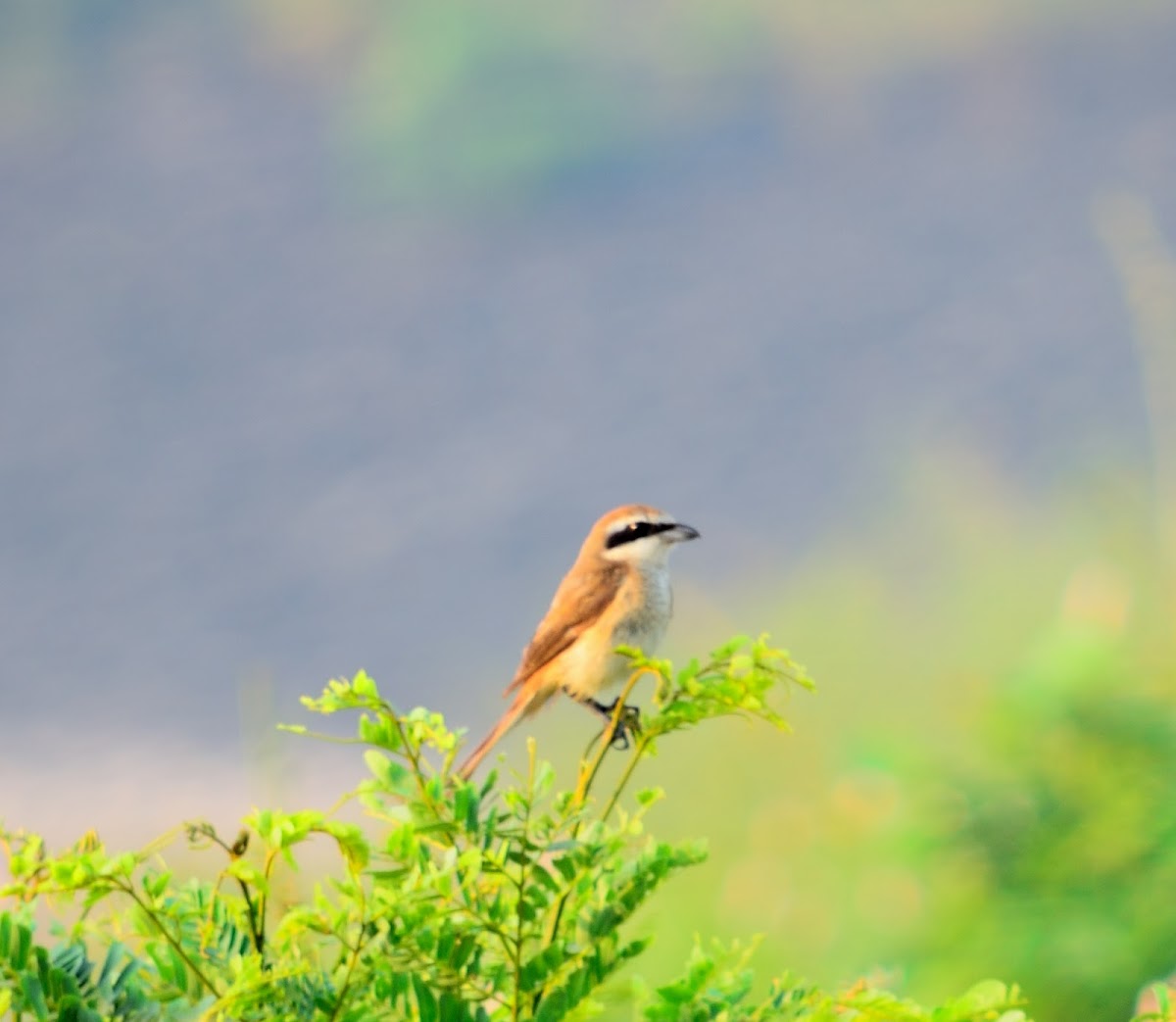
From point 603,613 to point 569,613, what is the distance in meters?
0.06

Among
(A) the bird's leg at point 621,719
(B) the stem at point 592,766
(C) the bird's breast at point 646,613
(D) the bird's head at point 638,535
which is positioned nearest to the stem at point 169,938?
(B) the stem at point 592,766

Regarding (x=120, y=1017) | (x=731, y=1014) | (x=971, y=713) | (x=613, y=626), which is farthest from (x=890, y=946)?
(x=120, y=1017)

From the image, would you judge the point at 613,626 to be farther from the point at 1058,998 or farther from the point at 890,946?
the point at 1058,998

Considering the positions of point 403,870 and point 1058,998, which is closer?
point 403,870

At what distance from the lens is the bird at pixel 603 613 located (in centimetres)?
241

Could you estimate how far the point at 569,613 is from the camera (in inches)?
99.3

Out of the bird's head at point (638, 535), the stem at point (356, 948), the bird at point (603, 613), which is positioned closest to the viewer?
the stem at point (356, 948)

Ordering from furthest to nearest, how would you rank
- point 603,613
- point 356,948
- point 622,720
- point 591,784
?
1. point 603,613
2. point 622,720
3. point 591,784
4. point 356,948

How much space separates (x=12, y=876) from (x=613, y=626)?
155 centimetres

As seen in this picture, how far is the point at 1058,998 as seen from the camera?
2812 mm

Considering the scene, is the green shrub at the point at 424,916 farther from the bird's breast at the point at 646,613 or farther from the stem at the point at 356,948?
the bird's breast at the point at 646,613

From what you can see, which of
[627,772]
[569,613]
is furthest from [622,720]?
[627,772]

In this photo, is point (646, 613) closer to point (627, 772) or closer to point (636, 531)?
point (636, 531)

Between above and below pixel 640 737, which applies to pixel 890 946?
above
